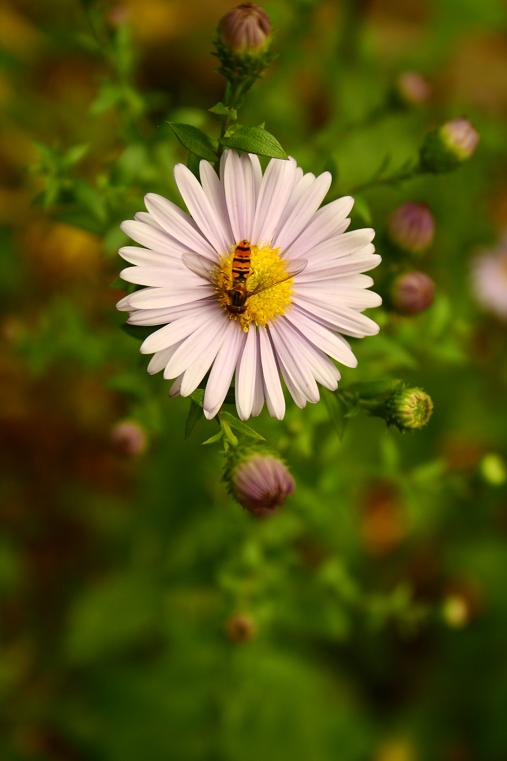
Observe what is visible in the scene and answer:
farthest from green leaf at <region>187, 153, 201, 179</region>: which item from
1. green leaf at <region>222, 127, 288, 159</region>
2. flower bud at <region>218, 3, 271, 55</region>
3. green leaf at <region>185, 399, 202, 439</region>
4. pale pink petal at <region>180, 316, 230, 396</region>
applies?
green leaf at <region>185, 399, 202, 439</region>

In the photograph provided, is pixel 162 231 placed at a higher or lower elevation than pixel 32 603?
higher

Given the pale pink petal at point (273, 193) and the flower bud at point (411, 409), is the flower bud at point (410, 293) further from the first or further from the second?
the pale pink petal at point (273, 193)

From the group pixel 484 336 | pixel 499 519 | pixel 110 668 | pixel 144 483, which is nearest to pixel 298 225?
pixel 144 483

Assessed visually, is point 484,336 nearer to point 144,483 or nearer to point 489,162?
point 489,162

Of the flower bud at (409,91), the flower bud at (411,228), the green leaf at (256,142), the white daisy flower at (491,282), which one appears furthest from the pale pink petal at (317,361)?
the white daisy flower at (491,282)

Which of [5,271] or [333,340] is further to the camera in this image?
[5,271]
